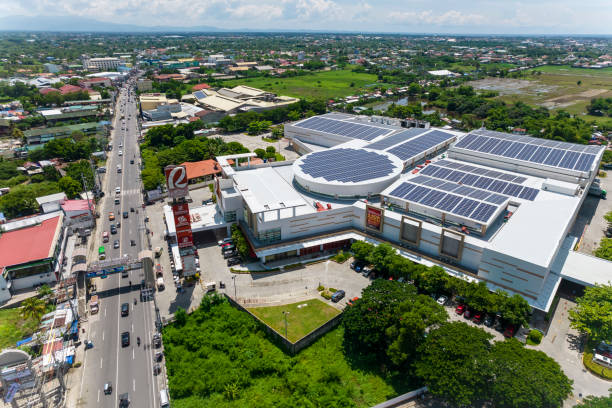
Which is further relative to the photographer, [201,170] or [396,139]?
[201,170]

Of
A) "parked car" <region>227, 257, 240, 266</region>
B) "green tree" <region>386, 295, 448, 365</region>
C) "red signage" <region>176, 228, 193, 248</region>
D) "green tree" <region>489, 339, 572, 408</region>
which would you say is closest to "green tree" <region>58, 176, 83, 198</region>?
"red signage" <region>176, 228, 193, 248</region>

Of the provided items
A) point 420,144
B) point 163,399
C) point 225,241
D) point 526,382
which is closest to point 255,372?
point 163,399

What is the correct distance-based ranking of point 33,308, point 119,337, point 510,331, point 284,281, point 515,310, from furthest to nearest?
point 284,281, point 33,308, point 119,337, point 510,331, point 515,310

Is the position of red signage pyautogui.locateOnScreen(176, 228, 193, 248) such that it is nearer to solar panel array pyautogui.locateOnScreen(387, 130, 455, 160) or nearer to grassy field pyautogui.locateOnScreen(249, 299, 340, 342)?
grassy field pyautogui.locateOnScreen(249, 299, 340, 342)

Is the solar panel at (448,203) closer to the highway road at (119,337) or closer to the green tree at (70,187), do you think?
the highway road at (119,337)

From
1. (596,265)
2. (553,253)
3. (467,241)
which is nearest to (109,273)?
(467,241)

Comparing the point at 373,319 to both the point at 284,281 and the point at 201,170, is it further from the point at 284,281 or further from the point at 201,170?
the point at 201,170

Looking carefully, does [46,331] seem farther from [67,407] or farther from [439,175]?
[439,175]
